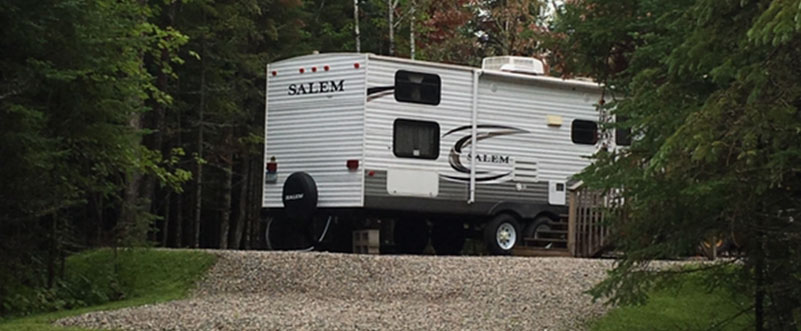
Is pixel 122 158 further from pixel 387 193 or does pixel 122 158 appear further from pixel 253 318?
pixel 387 193

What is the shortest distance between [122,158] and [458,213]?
21.2 feet

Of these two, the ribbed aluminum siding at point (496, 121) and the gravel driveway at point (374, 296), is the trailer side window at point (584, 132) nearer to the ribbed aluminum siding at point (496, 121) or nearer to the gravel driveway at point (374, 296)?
the ribbed aluminum siding at point (496, 121)

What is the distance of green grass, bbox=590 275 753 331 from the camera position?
12.2 metres

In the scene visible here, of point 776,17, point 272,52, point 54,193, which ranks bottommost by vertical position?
point 54,193

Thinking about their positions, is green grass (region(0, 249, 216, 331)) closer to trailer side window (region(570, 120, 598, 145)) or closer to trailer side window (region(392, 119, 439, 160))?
trailer side window (region(392, 119, 439, 160))

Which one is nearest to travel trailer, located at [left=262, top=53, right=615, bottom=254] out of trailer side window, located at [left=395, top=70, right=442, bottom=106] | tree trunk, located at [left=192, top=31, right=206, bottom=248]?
trailer side window, located at [left=395, top=70, right=442, bottom=106]

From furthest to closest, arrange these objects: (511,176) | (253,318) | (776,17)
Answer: (511,176), (253,318), (776,17)

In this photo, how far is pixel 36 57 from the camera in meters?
13.7

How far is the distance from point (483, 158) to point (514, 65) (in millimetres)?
1576

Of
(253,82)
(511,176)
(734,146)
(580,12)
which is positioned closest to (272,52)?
(253,82)

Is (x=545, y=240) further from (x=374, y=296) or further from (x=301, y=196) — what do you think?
(x=374, y=296)

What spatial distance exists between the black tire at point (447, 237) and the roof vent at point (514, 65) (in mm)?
2512

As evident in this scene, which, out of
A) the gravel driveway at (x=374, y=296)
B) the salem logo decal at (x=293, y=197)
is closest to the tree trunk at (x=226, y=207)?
the salem logo decal at (x=293, y=197)

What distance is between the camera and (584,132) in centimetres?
2106
